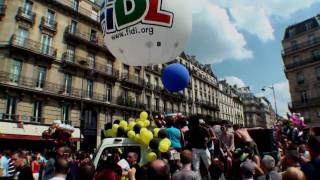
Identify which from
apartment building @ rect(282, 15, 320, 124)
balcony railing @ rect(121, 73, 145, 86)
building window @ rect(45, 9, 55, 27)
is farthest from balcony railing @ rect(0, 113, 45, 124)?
apartment building @ rect(282, 15, 320, 124)

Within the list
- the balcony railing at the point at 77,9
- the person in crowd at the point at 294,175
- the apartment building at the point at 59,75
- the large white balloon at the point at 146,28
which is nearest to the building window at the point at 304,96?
the apartment building at the point at 59,75

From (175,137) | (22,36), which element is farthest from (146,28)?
(22,36)

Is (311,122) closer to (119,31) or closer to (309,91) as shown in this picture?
(309,91)

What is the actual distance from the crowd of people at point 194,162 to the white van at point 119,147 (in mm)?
46

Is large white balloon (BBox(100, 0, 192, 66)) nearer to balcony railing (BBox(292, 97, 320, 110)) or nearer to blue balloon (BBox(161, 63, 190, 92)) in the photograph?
blue balloon (BBox(161, 63, 190, 92))

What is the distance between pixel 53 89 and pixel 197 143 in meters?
20.9

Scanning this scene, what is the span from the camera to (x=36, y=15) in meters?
23.1

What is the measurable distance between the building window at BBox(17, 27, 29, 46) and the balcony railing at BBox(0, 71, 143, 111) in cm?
280

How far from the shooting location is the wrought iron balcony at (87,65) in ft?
81.9

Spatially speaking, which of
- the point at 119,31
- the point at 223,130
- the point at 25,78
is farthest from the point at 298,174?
the point at 25,78

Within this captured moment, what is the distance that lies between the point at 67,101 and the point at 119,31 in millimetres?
19627

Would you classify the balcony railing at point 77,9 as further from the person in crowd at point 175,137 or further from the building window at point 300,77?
the building window at point 300,77

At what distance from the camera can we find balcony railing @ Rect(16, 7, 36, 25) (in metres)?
21.6

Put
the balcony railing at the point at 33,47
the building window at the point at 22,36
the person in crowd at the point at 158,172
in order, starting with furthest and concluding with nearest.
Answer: the building window at the point at 22,36 < the balcony railing at the point at 33,47 < the person in crowd at the point at 158,172
